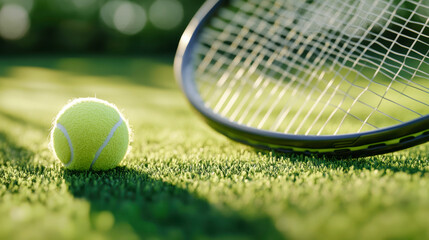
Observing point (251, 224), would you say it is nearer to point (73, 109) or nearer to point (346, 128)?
point (73, 109)

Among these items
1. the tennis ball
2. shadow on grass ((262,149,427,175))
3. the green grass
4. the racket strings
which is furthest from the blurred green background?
shadow on grass ((262,149,427,175))

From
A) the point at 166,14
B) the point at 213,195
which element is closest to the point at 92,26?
the point at 166,14

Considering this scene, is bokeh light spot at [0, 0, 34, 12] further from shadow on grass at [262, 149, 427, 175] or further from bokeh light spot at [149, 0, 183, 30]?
shadow on grass at [262, 149, 427, 175]

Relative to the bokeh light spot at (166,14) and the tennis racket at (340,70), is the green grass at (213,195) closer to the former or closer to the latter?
the tennis racket at (340,70)

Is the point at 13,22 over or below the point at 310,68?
below

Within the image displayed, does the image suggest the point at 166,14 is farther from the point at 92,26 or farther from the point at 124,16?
the point at 92,26
